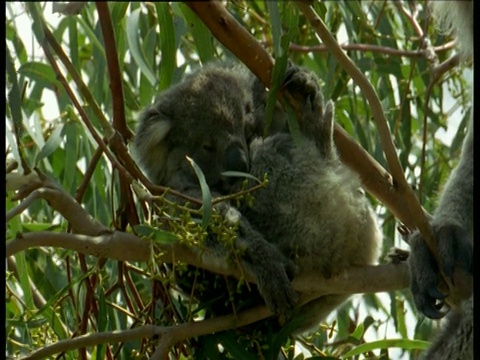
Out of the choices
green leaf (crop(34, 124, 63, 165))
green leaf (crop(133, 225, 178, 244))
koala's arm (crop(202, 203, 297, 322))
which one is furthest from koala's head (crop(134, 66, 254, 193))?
green leaf (crop(133, 225, 178, 244))

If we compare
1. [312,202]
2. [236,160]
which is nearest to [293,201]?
[312,202]

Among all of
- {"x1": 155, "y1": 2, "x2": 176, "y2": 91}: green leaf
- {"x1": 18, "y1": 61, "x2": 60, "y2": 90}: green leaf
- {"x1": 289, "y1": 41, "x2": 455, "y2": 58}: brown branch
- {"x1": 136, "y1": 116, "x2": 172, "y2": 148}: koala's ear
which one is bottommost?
{"x1": 136, "y1": 116, "x2": 172, "y2": 148}: koala's ear

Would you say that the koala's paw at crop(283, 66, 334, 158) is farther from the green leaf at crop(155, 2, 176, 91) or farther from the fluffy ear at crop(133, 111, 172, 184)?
the fluffy ear at crop(133, 111, 172, 184)

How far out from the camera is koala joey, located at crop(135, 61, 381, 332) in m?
2.44

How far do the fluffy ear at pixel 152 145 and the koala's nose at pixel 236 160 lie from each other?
9.3 inches

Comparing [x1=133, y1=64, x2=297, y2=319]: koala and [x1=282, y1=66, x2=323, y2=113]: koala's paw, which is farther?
[x1=133, y1=64, x2=297, y2=319]: koala

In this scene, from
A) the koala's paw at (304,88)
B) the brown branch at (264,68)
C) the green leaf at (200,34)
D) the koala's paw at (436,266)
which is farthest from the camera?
the koala's paw at (304,88)

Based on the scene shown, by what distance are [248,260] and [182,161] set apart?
591mm

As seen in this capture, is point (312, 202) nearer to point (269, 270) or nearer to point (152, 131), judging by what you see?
point (269, 270)

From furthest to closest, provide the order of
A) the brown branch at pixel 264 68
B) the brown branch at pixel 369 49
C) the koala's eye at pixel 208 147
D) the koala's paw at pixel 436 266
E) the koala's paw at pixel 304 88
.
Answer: the brown branch at pixel 369 49 → the koala's eye at pixel 208 147 → the koala's paw at pixel 304 88 → the koala's paw at pixel 436 266 → the brown branch at pixel 264 68

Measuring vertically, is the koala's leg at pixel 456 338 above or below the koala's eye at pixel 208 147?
below

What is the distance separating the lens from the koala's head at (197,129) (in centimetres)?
286

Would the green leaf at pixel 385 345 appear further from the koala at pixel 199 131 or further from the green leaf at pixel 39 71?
the green leaf at pixel 39 71

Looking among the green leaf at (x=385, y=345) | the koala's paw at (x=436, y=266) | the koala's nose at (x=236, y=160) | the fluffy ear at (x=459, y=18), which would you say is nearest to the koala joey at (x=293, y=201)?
the koala's nose at (x=236, y=160)
